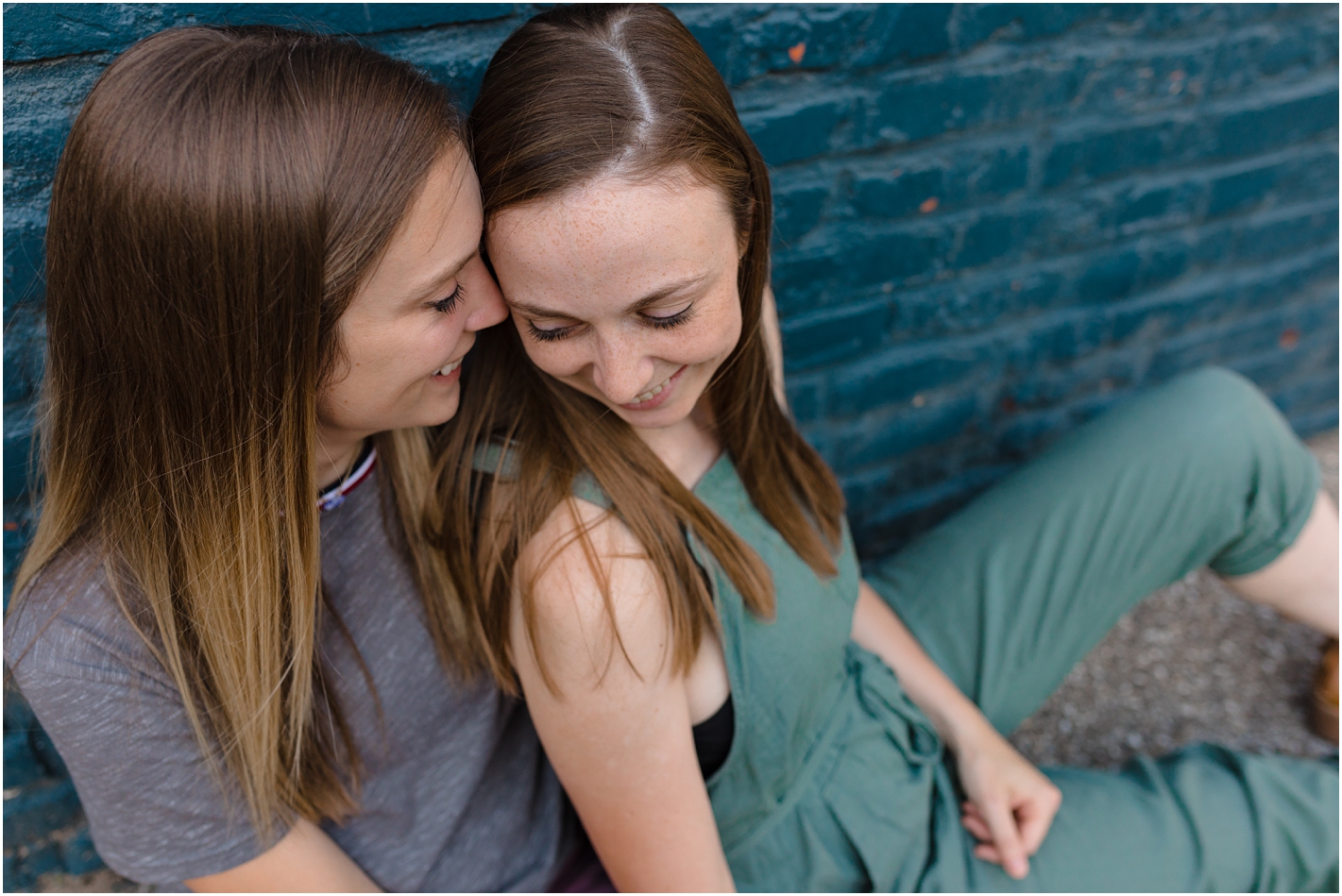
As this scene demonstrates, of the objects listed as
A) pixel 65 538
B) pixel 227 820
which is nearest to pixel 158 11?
pixel 65 538

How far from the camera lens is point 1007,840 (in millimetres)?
1573

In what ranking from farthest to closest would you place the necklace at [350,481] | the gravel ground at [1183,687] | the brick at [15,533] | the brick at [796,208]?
the gravel ground at [1183,687], the brick at [796,208], the brick at [15,533], the necklace at [350,481]

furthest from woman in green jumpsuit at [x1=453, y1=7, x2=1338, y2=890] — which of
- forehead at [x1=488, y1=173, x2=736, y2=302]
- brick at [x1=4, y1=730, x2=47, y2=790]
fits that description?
brick at [x1=4, y1=730, x2=47, y2=790]

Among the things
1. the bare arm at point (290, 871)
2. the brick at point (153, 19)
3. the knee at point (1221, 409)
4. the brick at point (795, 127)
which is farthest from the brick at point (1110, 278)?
the bare arm at point (290, 871)

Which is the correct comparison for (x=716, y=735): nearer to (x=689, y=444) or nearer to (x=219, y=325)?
(x=689, y=444)

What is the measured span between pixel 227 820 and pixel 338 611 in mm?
278

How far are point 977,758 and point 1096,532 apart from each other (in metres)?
0.48

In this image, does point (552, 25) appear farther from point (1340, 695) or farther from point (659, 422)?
point (1340, 695)

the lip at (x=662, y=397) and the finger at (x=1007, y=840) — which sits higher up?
the lip at (x=662, y=397)

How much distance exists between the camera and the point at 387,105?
3.19 feet

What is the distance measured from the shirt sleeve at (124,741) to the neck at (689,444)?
69cm

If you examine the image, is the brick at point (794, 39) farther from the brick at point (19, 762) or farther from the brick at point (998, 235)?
the brick at point (19, 762)

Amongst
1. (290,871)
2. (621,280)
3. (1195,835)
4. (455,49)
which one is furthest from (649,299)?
(1195,835)

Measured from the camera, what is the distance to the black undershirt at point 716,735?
1377 mm
